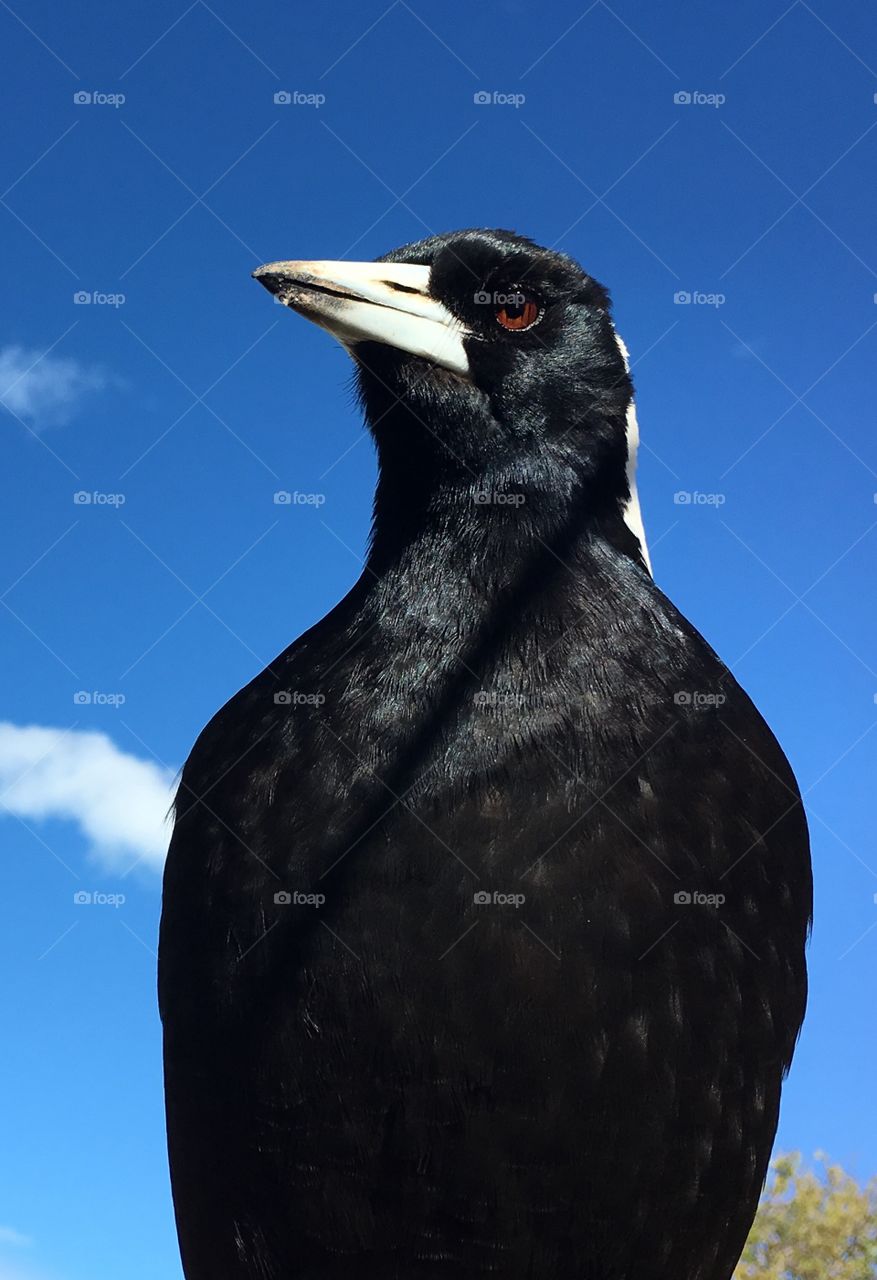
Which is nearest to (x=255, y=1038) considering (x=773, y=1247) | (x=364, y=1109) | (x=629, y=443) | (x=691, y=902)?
(x=364, y=1109)

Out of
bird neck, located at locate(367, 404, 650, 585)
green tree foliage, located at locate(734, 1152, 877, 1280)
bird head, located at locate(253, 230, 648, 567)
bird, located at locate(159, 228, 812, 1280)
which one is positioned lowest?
bird, located at locate(159, 228, 812, 1280)

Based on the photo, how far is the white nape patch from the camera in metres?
3.37

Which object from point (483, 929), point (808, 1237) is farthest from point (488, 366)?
point (808, 1237)

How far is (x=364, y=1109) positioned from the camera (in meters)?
2.51

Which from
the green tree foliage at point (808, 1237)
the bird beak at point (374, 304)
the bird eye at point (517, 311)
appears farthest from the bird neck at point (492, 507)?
the green tree foliage at point (808, 1237)

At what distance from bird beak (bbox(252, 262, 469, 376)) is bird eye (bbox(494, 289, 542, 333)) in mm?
125

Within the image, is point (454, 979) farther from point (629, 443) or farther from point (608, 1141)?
point (629, 443)

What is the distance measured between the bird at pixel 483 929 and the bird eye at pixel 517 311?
44 cm

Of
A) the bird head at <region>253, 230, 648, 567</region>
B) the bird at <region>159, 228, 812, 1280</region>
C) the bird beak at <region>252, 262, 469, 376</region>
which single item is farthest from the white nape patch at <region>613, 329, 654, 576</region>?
the bird beak at <region>252, 262, 469, 376</region>

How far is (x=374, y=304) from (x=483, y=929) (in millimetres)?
1610

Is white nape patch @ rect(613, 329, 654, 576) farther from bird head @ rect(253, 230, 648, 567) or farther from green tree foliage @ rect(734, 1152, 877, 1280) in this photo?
green tree foliage @ rect(734, 1152, 877, 1280)

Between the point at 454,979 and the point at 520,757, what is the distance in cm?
47

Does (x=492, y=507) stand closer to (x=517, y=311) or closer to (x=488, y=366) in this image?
(x=488, y=366)

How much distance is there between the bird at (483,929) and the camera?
249 centimetres
